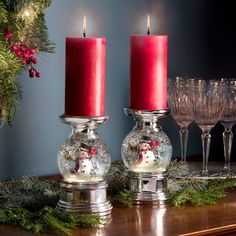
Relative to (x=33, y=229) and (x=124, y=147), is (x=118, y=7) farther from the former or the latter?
(x=33, y=229)

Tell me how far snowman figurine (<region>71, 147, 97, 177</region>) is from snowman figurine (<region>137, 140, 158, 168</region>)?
0.52ft

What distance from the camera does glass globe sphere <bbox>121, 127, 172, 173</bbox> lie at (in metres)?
1.49

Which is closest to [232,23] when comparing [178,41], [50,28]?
[178,41]

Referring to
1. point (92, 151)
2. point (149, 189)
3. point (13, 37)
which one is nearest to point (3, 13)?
point (13, 37)

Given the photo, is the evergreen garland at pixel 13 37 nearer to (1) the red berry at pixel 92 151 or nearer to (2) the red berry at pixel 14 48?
(2) the red berry at pixel 14 48

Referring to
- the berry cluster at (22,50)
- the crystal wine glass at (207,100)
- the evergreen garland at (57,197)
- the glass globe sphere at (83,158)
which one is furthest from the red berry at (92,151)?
the crystal wine glass at (207,100)

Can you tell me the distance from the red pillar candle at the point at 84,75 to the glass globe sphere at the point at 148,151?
17 centimetres

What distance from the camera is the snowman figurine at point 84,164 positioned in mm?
1361

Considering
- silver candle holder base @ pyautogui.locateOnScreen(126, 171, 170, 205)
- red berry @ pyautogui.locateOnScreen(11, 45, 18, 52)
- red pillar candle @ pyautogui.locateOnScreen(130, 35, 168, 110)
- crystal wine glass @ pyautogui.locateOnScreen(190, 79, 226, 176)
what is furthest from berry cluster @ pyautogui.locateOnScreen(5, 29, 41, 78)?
crystal wine glass @ pyautogui.locateOnScreen(190, 79, 226, 176)

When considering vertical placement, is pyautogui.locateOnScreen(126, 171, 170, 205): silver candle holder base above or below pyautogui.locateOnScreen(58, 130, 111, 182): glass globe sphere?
below

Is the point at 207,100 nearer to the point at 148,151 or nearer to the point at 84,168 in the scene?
the point at 148,151

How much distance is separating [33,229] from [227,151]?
71 cm

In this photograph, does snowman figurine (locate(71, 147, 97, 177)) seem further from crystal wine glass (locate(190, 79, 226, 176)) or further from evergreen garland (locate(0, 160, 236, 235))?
crystal wine glass (locate(190, 79, 226, 176))

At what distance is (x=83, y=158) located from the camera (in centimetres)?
136
